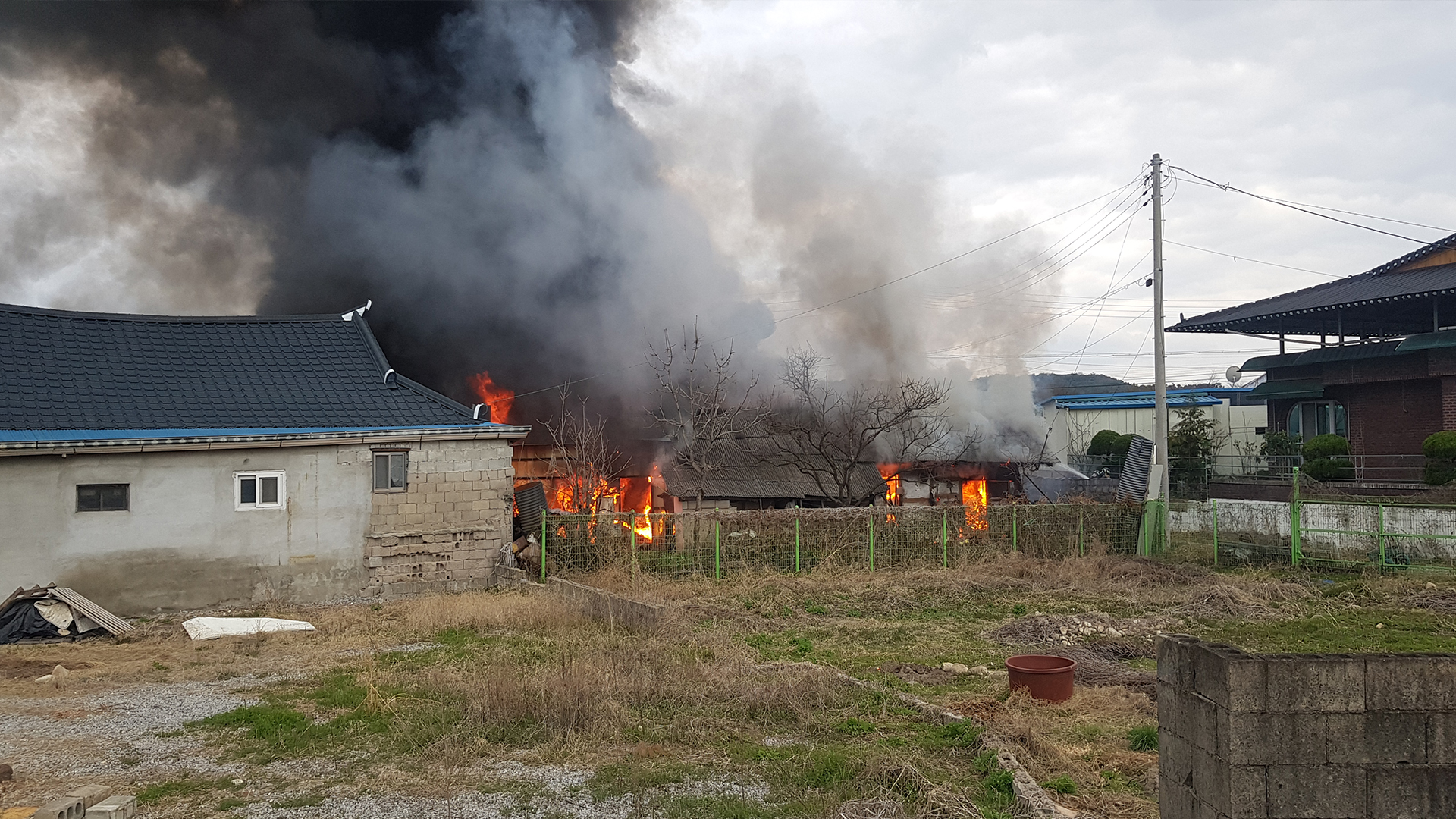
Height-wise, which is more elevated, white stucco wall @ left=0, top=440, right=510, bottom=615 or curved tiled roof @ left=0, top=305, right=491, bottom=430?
curved tiled roof @ left=0, top=305, right=491, bottom=430

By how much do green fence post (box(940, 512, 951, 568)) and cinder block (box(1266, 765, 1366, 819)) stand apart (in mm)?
14903

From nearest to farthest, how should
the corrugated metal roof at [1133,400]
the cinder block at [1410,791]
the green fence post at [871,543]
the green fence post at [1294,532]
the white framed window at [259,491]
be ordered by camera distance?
the cinder block at [1410,791]
the white framed window at [259,491]
the green fence post at [1294,532]
the green fence post at [871,543]
the corrugated metal roof at [1133,400]

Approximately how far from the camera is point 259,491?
15.7 m

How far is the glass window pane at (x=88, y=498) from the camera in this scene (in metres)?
14.4

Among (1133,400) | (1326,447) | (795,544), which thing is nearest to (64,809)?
(795,544)

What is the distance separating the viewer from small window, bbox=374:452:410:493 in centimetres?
1670

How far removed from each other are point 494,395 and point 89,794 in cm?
Result: 2320

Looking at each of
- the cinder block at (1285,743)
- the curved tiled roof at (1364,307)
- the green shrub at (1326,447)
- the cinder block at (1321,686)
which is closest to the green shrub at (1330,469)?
the green shrub at (1326,447)

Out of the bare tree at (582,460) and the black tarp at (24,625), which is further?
the bare tree at (582,460)

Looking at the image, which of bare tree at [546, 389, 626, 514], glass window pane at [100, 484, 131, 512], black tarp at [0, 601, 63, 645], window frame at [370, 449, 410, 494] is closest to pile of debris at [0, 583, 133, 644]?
black tarp at [0, 601, 63, 645]

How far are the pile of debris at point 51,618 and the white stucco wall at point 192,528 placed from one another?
1011 mm

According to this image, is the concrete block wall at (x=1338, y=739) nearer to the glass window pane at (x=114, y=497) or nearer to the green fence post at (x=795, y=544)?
the green fence post at (x=795, y=544)

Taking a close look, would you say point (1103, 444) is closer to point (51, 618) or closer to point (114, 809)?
point (51, 618)

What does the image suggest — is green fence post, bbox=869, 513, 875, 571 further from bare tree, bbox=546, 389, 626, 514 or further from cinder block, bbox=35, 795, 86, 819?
cinder block, bbox=35, 795, 86, 819
